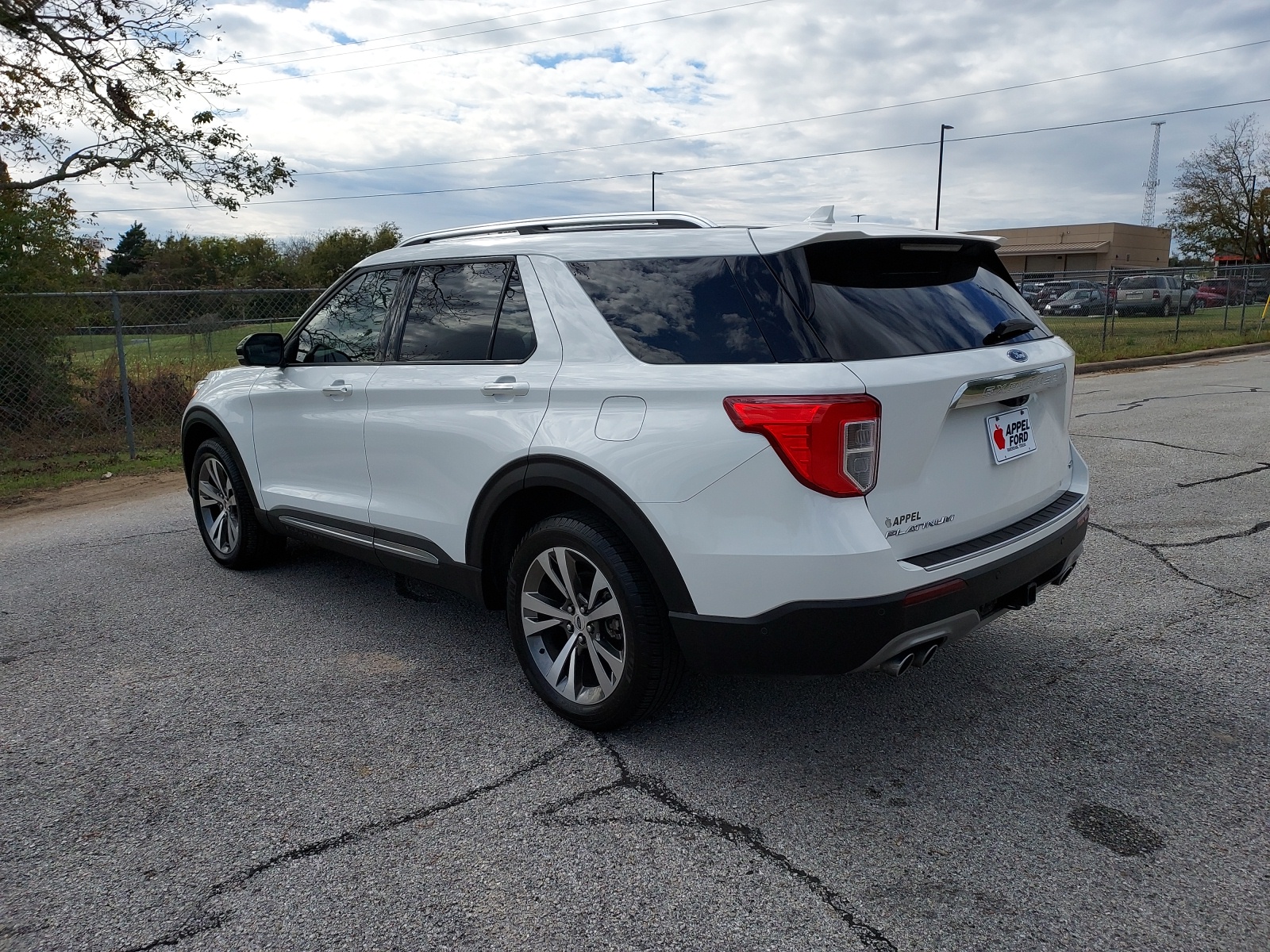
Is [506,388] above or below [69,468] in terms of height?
above

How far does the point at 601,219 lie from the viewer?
12.2ft

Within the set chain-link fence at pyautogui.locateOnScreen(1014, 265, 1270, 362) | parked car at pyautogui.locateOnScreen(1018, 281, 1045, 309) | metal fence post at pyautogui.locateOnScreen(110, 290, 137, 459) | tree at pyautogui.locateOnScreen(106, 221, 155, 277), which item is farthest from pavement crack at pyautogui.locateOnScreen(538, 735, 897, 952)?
tree at pyautogui.locateOnScreen(106, 221, 155, 277)

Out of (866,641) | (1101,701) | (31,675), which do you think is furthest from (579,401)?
(31,675)

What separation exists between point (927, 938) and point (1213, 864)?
90cm

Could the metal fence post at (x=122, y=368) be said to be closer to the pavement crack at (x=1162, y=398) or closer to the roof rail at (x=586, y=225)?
the roof rail at (x=586, y=225)

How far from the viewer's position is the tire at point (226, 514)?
17.9 ft

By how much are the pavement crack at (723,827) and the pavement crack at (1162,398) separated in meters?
8.82

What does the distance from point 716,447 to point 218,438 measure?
3.79 meters

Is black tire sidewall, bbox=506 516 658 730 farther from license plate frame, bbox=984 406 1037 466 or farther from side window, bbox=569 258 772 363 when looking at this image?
license plate frame, bbox=984 406 1037 466

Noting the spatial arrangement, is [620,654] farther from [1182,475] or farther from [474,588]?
[1182,475]

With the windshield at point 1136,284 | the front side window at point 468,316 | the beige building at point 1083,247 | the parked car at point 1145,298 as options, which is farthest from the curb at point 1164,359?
the beige building at point 1083,247

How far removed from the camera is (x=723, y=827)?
2.85m

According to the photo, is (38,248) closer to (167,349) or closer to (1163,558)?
(167,349)

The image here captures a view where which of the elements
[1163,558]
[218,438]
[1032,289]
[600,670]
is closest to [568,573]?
[600,670]
